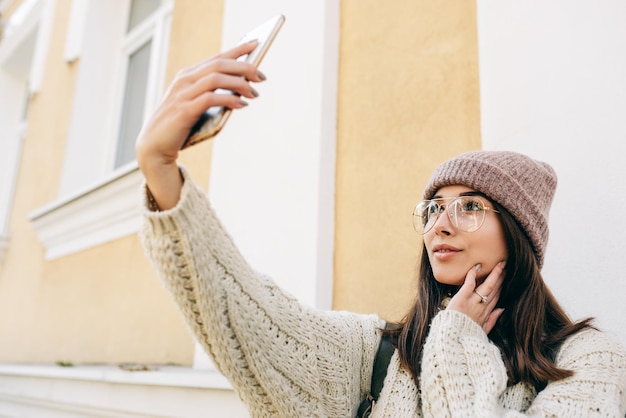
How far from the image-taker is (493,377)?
1233 millimetres

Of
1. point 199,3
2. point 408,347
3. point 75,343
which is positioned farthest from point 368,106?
point 75,343

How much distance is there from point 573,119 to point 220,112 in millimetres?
1143

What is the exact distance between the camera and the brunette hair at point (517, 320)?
139cm

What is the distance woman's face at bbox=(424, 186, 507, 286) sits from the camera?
1.47 meters

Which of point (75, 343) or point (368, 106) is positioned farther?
point (75, 343)

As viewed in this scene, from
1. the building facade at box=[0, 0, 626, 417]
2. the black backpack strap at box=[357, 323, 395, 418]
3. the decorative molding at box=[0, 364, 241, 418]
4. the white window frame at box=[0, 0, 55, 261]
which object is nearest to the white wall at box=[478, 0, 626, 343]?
the building facade at box=[0, 0, 626, 417]

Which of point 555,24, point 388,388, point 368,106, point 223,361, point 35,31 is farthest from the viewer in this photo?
point 35,31

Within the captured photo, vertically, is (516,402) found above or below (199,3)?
below

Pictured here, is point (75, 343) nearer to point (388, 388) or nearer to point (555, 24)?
point (388, 388)

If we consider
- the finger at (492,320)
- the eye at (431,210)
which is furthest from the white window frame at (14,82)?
the finger at (492,320)

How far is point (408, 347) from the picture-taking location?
57.5 inches

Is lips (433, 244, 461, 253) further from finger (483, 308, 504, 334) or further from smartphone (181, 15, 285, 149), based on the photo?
smartphone (181, 15, 285, 149)

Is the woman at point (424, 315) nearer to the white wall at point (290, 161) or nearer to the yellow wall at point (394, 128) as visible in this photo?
the yellow wall at point (394, 128)

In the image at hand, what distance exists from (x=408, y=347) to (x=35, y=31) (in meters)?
6.17
